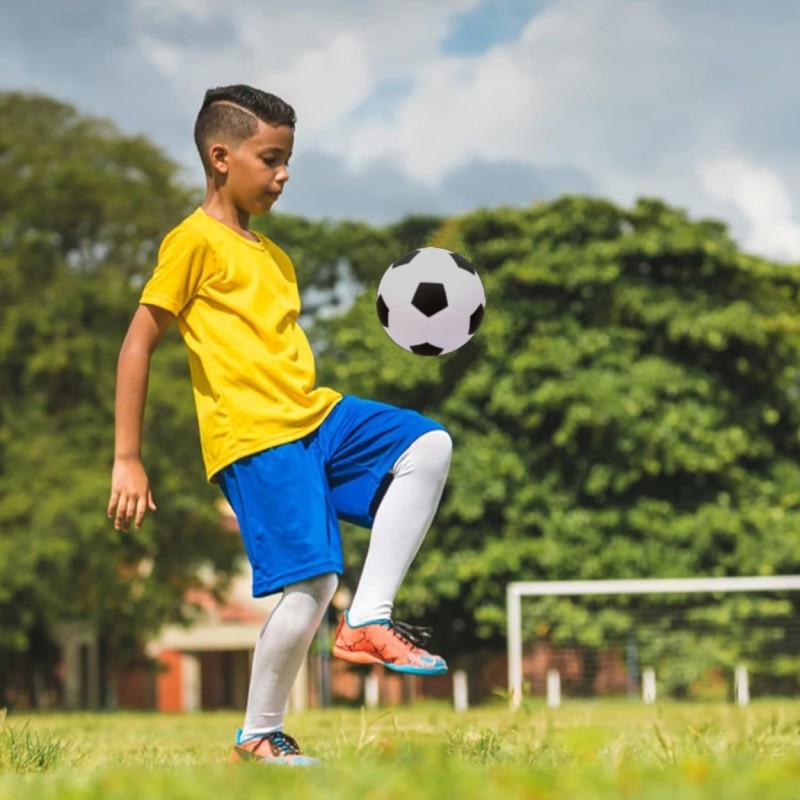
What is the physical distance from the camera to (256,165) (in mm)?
5043

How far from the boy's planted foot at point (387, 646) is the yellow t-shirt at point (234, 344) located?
67 cm

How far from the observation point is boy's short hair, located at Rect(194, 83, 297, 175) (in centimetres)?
505

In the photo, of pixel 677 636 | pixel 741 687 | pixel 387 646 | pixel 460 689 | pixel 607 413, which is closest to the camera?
pixel 387 646

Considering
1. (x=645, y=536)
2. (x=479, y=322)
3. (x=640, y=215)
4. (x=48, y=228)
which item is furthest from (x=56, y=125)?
(x=479, y=322)

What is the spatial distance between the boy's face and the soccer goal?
2271 centimetres

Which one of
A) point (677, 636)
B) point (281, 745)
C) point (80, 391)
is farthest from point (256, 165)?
point (80, 391)

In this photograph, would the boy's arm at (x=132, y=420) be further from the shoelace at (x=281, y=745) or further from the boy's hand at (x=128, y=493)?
the shoelace at (x=281, y=745)

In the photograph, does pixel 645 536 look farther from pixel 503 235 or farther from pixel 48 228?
pixel 48 228

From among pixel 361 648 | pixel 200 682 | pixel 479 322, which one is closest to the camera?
pixel 361 648

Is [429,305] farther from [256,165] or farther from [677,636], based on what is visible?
Result: [677,636]

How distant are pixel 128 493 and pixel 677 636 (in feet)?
79.5

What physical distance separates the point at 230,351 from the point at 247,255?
1.26ft

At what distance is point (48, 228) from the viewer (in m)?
30.4

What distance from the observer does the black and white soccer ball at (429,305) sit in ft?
18.6
